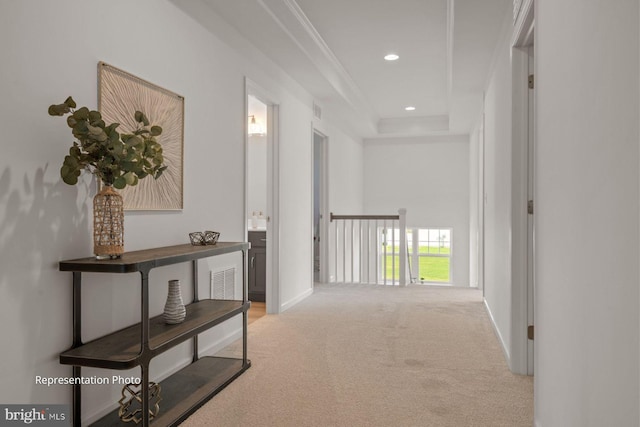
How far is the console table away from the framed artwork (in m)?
0.30

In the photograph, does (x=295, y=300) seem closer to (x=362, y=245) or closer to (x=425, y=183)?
(x=362, y=245)

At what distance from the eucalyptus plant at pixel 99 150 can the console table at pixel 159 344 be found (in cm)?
38

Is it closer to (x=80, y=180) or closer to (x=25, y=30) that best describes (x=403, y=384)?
(x=80, y=180)

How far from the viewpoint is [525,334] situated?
3033mm

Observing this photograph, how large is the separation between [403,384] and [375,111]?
18.2 feet

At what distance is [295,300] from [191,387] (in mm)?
2588

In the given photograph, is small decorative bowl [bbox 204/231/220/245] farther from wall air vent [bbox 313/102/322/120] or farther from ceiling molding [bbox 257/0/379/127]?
wall air vent [bbox 313/102/322/120]

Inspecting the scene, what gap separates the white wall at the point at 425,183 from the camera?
8766mm

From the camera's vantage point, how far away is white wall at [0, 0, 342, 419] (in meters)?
1.89

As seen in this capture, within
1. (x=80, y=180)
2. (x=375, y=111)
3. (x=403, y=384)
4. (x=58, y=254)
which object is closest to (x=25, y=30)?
(x=80, y=180)

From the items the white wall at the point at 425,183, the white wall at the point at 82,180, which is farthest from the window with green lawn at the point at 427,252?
the white wall at the point at 82,180

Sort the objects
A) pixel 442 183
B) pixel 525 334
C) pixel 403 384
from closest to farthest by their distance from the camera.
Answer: pixel 403 384 → pixel 525 334 → pixel 442 183

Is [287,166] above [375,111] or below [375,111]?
below

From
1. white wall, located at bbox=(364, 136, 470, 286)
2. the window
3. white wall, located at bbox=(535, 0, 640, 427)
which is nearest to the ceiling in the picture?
white wall, located at bbox=(535, 0, 640, 427)
